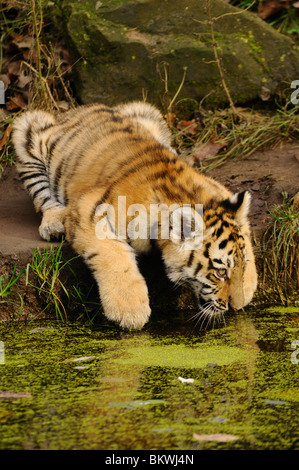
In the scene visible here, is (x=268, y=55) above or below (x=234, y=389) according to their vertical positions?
above

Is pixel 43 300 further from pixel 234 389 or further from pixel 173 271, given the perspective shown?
pixel 234 389

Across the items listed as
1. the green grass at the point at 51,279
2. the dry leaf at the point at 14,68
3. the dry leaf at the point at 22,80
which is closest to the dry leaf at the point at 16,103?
the dry leaf at the point at 22,80

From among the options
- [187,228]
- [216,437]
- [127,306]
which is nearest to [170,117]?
[187,228]

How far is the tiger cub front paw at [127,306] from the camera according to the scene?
3723mm

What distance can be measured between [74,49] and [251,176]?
7.13 ft

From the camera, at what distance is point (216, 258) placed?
3.83 meters

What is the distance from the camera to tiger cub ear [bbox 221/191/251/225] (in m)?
3.88

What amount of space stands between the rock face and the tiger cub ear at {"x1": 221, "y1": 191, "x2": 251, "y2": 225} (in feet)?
8.46

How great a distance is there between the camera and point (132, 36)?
6.28 m

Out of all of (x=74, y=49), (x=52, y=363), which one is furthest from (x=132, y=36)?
(x=52, y=363)

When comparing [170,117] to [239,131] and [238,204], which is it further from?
[238,204]

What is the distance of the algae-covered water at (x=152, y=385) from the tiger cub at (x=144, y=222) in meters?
0.21

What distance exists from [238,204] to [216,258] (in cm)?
33

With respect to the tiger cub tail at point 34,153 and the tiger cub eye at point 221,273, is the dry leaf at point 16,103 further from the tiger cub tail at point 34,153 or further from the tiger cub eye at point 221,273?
the tiger cub eye at point 221,273
